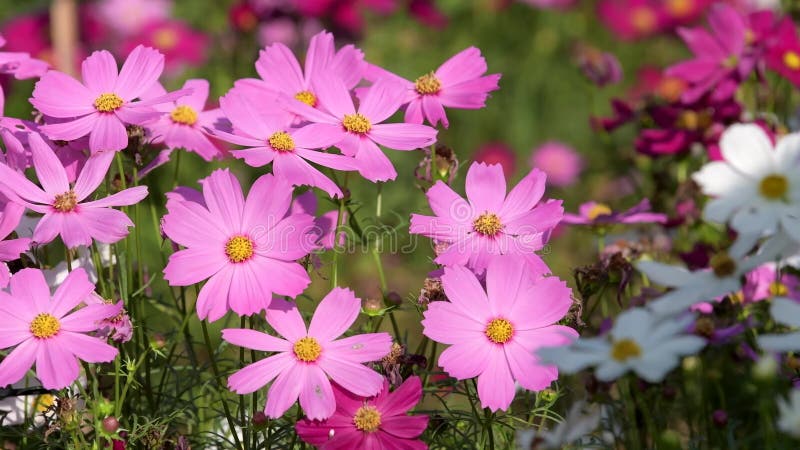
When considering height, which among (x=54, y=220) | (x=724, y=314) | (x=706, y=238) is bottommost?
(x=54, y=220)

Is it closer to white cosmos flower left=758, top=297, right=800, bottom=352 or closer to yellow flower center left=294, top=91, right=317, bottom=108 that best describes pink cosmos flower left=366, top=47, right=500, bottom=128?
yellow flower center left=294, top=91, right=317, bottom=108

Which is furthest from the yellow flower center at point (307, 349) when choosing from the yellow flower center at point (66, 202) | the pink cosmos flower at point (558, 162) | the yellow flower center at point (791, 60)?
the pink cosmos flower at point (558, 162)

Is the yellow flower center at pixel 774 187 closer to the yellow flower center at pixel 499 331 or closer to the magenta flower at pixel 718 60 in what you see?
the yellow flower center at pixel 499 331

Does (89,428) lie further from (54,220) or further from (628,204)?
(628,204)

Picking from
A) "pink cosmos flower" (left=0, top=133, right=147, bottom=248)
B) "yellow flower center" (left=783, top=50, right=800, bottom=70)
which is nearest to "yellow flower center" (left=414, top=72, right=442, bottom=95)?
"pink cosmos flower" (left=0, top=133, right=147, bottom=248)

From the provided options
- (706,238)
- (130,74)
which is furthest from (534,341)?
(706,238)

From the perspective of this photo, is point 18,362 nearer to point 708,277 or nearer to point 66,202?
point 66,202
